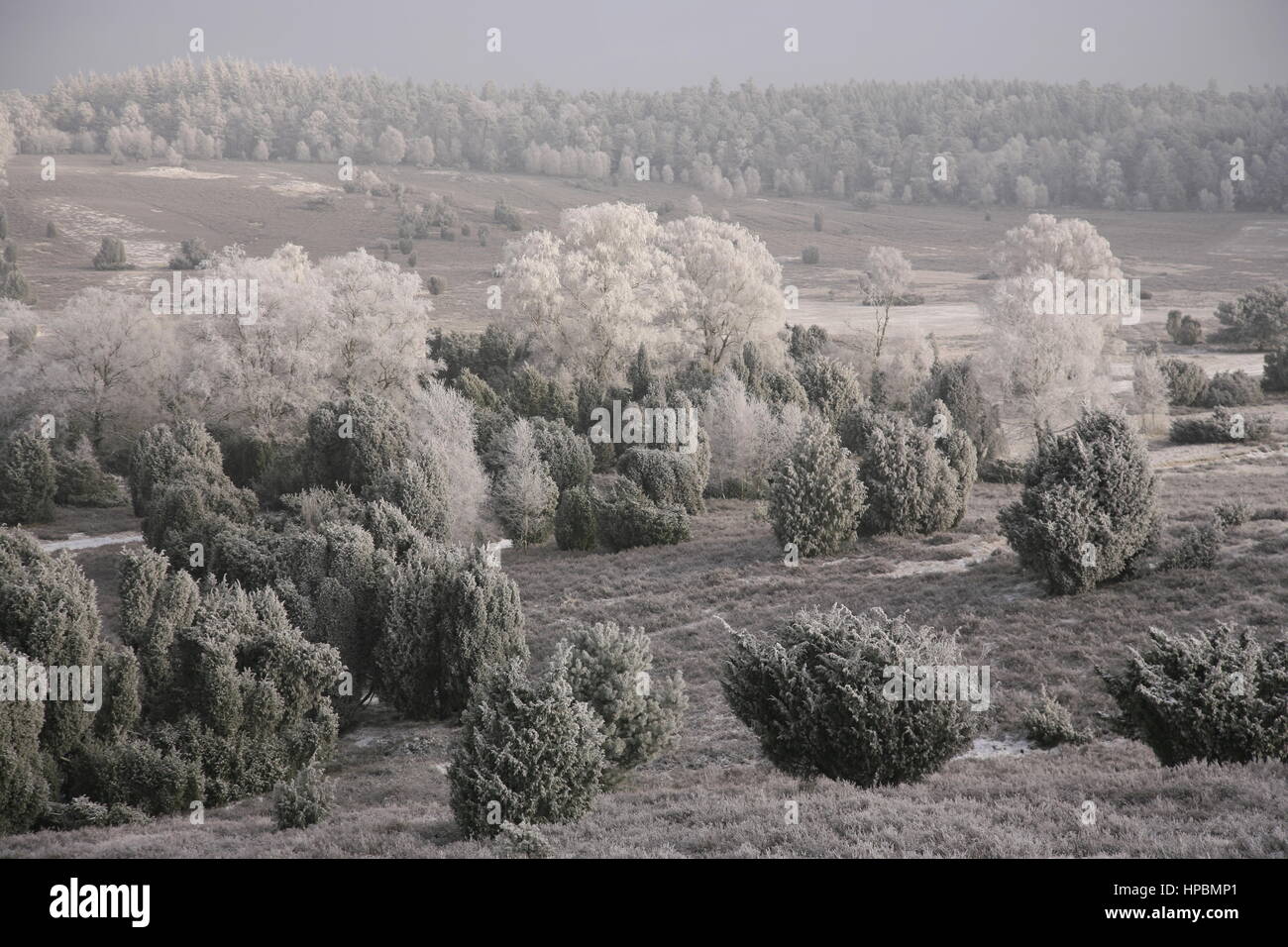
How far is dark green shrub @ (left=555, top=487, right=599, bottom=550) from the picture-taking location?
31844mm

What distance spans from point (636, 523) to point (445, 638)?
37.0ft

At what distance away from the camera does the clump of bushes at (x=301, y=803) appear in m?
13.3

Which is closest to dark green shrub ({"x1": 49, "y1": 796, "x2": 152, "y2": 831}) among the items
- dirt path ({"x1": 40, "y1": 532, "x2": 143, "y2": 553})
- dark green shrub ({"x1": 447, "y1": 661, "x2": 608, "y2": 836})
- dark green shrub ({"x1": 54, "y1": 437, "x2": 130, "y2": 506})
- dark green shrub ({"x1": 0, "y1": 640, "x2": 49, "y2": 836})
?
dark green shrub ({"x1": 0, "y1": 640, "x2": 49, "y2": 836})

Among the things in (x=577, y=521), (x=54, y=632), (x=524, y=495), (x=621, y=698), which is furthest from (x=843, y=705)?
(x=524, y=495)

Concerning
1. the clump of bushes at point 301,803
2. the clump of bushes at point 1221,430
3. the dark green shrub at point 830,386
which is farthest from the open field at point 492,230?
the clump of bushes at point 301,803

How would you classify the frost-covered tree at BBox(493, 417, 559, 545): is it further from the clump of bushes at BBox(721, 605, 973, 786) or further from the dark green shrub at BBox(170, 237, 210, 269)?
the dark green shrub at BBox(170, 237, 210, 269)

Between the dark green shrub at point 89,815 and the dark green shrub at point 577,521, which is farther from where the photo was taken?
the dark green shrub at point 577,521

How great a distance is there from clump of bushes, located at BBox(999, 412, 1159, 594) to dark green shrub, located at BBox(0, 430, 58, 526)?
32.3 meters

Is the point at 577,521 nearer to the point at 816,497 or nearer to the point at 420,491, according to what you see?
the point at 420,491

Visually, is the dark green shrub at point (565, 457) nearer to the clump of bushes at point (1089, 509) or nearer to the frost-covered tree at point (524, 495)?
the frost-covered tree at point (524, 495)

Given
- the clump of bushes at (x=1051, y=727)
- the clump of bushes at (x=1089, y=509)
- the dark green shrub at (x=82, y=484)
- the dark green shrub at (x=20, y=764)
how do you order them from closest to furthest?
the dark green shrub at (x=20, y=764) < the clump of bushes at (x=1051, y=727) < the clump of bushes at (x=1089, y=509) < the dark green shrub at (x=82, y=484)

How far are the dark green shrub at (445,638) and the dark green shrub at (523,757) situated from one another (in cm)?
690

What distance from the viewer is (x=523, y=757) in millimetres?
12516

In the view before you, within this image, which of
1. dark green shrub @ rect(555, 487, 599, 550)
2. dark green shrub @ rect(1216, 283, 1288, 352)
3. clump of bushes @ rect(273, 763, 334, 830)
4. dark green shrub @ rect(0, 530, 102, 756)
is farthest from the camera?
dark green shrub @ rect(1216, 283, 1288, 352)
